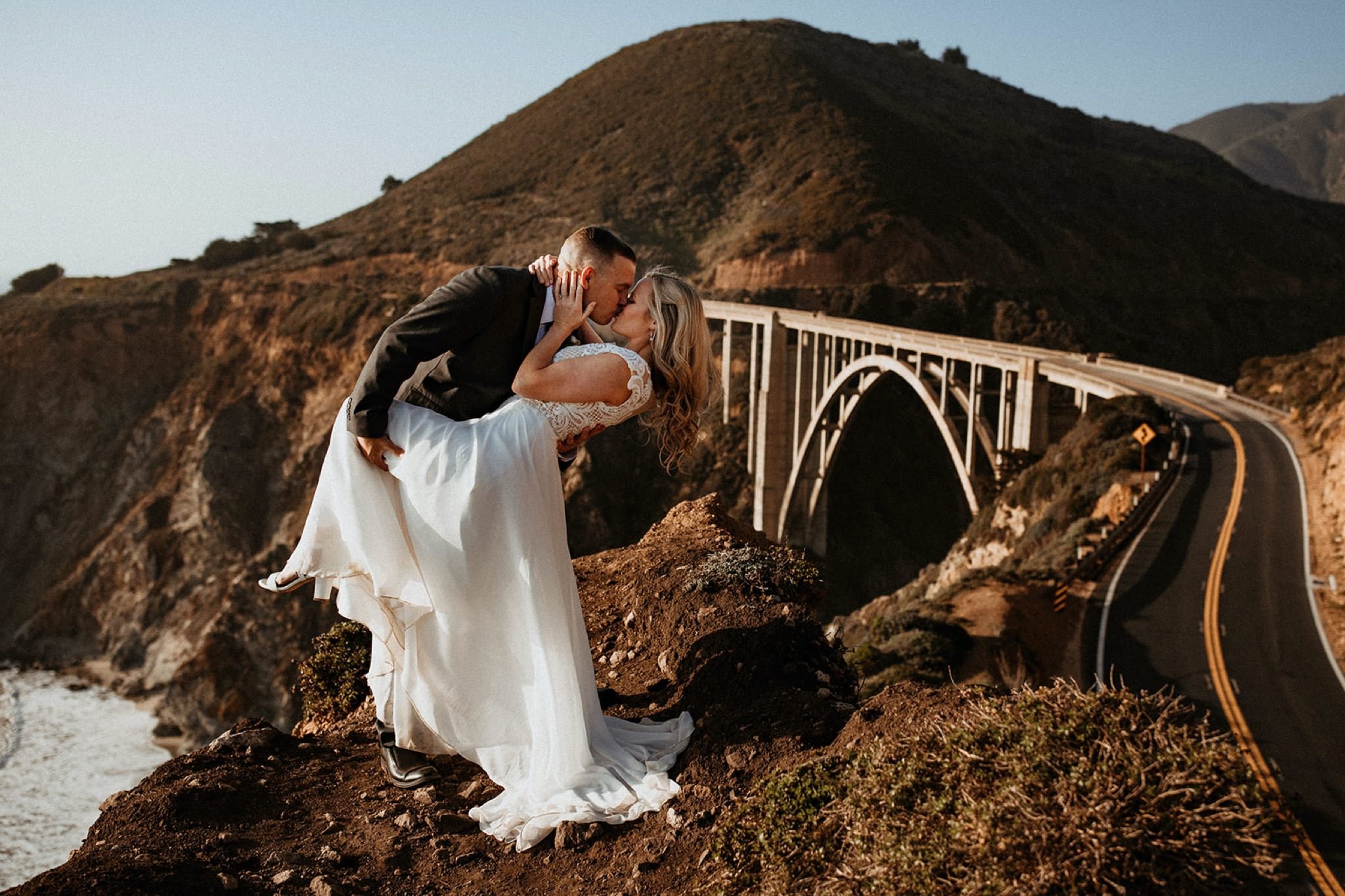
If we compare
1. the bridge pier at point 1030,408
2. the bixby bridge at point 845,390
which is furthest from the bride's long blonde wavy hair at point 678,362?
the bridge pier at point 1030,408

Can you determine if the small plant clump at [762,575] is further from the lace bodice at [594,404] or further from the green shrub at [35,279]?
the green shrub at [35,279]

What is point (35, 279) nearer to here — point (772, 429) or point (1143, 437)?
point (772, 429)

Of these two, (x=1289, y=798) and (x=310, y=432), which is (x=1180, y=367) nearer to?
(x=310, y=432)

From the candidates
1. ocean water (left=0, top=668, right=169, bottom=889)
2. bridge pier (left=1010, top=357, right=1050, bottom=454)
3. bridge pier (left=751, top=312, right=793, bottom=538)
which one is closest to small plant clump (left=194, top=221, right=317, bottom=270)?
ocean water (left=0, top=668, right=169, bottom=889)

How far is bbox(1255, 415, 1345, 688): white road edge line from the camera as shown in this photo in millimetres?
17344

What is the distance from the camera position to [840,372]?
36.1 m

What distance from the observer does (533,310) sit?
4.98 m

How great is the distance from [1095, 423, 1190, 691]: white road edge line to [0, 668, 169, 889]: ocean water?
24.3 m

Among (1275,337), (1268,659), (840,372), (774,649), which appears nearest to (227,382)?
(840,372)

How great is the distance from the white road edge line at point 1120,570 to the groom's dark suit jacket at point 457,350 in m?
13.0

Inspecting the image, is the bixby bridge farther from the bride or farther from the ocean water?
the ocean water

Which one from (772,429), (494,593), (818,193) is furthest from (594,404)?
(818,193)

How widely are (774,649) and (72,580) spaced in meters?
53.1

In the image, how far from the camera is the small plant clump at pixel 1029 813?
3062 millimetres
